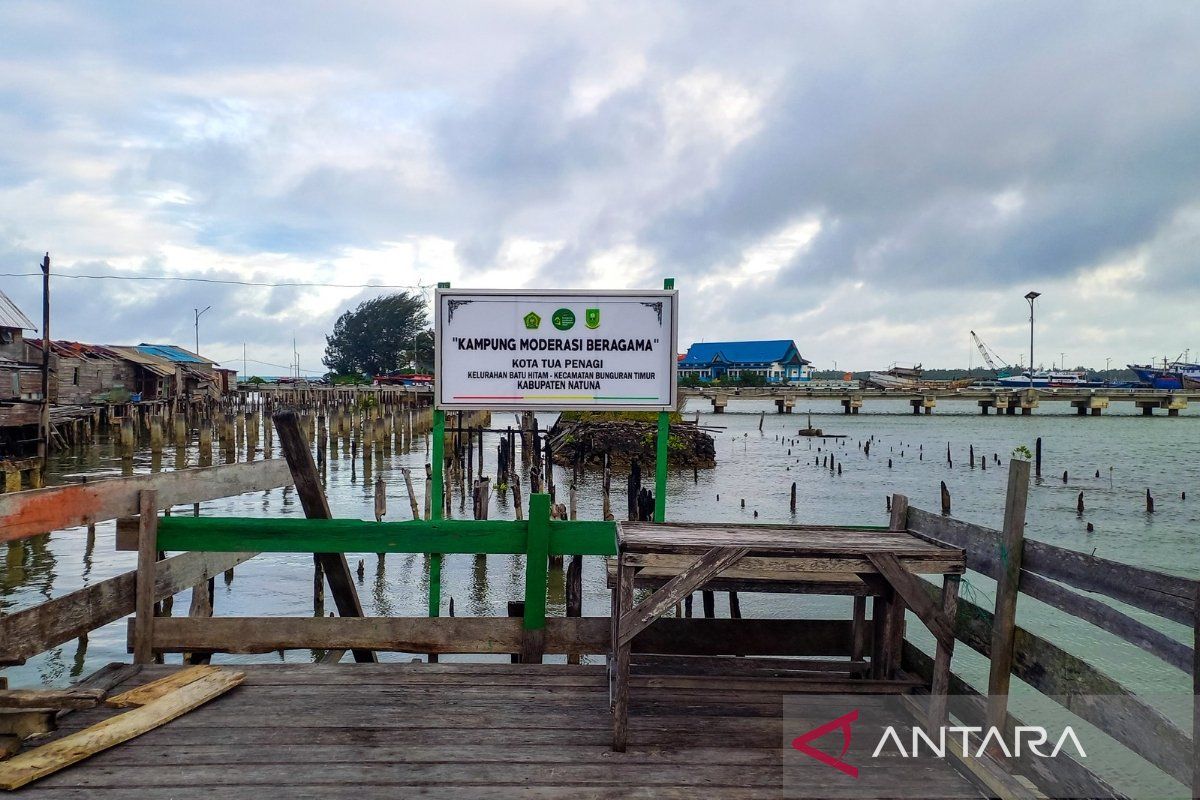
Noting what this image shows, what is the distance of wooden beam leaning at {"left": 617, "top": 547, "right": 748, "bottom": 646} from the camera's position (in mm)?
4465

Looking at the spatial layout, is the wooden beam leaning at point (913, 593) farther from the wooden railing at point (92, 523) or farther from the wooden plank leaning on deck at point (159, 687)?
the wooden railing at point (92, 523)

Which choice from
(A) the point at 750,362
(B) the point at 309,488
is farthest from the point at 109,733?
(A) the point at 750,362

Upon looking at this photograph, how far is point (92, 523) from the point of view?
548 cm

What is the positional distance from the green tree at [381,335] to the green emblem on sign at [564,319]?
109 meters

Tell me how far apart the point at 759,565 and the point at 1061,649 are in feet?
4.99

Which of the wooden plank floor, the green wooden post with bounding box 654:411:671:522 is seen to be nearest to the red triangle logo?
the wooden plank floor

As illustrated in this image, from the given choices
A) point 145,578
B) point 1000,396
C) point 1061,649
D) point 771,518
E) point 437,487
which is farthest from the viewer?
point 1000,396

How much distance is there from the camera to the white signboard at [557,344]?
715 cm

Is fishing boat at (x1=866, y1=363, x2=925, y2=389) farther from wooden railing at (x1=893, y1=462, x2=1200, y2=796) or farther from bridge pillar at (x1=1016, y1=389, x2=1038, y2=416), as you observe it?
wooden railing at (x1=893, y1=462, x2=1200, y2=796)

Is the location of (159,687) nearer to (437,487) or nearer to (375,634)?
(375,634)

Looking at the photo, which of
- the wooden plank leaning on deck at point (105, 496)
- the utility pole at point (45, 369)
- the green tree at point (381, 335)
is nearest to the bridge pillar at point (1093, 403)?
the green tree at point (381, 335)

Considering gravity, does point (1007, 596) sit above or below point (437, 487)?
below

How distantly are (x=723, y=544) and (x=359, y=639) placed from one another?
2805mm

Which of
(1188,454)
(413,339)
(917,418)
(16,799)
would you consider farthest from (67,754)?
(413,339)
